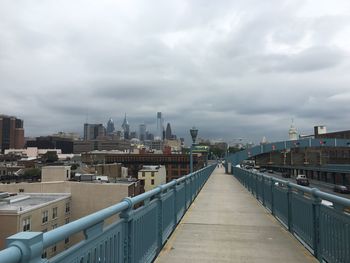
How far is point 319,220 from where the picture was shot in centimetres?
639

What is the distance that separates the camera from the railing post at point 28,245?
7.34 feet

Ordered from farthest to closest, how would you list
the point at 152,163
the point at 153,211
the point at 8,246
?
the point at 152,163
the point at 153,211
the point at 8,246

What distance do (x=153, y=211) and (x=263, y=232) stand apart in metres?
3.85

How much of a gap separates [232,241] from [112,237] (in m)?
4.70

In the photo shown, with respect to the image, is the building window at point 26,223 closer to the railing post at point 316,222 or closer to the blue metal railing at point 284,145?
the blue metal railing at point 284,145

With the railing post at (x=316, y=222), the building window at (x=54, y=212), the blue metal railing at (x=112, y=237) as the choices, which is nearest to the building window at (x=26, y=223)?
the building window at (x=54, y=212)

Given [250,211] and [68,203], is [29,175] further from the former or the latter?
[250,211]

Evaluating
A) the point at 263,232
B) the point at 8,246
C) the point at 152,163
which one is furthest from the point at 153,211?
the point at 152,163

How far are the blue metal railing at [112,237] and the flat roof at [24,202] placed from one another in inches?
1189

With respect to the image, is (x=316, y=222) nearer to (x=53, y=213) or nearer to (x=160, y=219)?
(x=160, y=219)

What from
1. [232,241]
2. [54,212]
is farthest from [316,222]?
[54,212]

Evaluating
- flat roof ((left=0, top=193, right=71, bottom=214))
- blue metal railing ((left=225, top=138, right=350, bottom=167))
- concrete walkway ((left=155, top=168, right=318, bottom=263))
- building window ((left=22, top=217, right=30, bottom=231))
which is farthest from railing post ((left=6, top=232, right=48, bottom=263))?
blue metal railing ((left=225, top=138, right=350, bottom=167))

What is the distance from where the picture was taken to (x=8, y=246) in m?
2.24

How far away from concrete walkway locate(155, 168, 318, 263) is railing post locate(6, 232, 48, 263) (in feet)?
14.8
